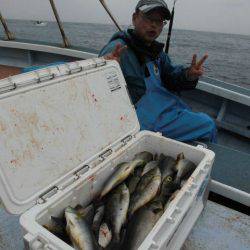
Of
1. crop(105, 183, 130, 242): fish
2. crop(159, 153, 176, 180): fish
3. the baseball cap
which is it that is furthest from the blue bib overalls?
crop(105, 183, 130, 242): fish

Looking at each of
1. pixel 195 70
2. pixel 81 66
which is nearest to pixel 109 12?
pixel 195 70

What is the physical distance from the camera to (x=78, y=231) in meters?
1.62

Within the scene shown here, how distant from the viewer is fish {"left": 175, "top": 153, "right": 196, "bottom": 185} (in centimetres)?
217

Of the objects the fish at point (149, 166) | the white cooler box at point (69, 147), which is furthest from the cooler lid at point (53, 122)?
the fish at point (149, 166)

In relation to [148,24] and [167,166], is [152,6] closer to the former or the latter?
[148,24]

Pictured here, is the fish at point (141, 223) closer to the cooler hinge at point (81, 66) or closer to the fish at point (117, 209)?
the fish at point (117, 209)

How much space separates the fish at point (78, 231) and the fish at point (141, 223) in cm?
20

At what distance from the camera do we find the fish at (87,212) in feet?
6.02

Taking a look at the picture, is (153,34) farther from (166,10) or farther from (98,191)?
(98,191)

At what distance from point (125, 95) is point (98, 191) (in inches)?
29.8

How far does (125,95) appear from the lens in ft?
7.89

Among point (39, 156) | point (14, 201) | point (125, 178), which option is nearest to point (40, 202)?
point (14, 201)

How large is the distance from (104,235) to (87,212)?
0.75ft

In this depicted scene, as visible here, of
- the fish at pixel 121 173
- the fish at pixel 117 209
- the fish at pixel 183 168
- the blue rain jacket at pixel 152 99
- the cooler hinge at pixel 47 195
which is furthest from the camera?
the blue rain jacket at pixel 152 99
